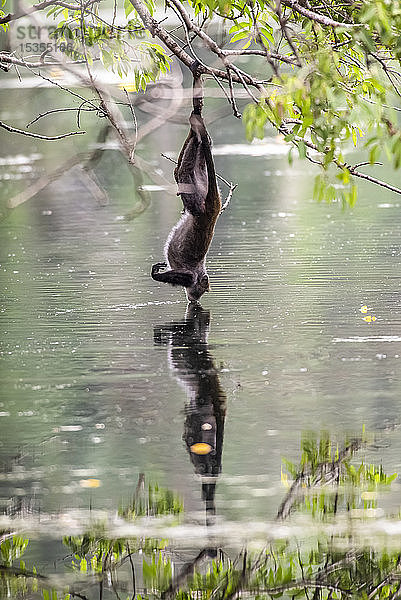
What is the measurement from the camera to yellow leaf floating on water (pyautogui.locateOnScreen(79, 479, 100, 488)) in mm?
6348

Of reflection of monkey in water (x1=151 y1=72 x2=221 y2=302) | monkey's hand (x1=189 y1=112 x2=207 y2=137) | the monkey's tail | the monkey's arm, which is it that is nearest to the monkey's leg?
reflection of monkey in water (x1=151 y1=72 x2=221 y2=302)

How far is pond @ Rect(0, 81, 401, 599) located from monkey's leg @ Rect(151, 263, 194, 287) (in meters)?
0.29

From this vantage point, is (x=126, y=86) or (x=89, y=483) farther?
(x=126, y=86)

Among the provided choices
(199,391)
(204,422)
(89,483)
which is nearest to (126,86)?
(199,391)

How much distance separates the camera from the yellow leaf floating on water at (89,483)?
20.8ft

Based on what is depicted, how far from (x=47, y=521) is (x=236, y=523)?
0.96m

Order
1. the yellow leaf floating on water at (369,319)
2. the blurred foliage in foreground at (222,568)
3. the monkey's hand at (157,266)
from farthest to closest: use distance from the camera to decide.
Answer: the monkey's hand at (157,266) < the yellow leaf floating on water at (369,319) < the blurred foliage in foreground at (222,568)

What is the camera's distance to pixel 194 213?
10.0 metres

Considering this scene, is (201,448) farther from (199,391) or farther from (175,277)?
(175,277)

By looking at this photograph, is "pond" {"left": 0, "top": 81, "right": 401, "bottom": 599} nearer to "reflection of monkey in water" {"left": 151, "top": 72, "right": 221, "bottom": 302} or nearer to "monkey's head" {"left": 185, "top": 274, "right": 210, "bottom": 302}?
"monkey's head" {"left": 185, "top": 274, "right": 210, "bottom": 302}

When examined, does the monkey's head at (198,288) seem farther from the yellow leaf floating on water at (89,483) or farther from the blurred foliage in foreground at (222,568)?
the blurred foliage in foreground at (222,568)

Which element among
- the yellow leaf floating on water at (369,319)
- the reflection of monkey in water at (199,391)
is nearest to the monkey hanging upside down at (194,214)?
the reflection of monkey in water at (199,391)

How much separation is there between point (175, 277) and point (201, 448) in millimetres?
3712

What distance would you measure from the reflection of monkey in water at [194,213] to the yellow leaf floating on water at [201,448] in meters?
2.72
